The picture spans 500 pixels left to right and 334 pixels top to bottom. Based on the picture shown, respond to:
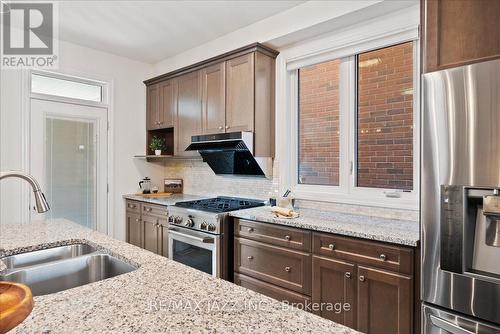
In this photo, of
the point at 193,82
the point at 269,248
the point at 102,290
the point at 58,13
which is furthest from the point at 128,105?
the point at 102,290

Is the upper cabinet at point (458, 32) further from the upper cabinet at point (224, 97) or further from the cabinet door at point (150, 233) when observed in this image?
the cabinet door at point (150, 233)

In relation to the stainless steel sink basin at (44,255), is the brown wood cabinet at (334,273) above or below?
below

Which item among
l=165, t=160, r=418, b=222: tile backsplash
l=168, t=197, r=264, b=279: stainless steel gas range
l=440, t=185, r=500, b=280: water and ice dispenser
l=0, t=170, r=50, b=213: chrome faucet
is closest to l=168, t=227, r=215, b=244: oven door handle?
l=168, t=197, r=264, b=279: stainless steel gas range

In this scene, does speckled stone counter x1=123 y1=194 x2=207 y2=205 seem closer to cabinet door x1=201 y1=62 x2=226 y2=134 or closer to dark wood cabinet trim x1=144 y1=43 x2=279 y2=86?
cabinet door x1=201 y1=62 x2=226 y2=134

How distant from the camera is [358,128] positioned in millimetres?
2520

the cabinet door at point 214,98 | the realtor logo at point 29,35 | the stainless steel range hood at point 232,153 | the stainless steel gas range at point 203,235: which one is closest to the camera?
the stainless steel gas range at point 203,235

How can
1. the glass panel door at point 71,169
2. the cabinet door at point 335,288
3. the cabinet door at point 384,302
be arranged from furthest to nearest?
the glass panel door at point 71,169, the cabinet door at point 335,288, the cabinet door at point 384,302

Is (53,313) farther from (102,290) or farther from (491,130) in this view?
(491,130)

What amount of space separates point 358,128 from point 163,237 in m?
2.25

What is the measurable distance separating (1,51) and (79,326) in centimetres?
339

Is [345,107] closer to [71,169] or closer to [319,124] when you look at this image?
[319,124]

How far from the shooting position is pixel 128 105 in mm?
3920

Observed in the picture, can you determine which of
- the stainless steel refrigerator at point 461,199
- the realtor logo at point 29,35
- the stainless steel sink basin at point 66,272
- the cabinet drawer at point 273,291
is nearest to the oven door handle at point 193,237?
the cabinet drawer at point 273,291

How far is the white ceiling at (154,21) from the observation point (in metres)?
2.57
